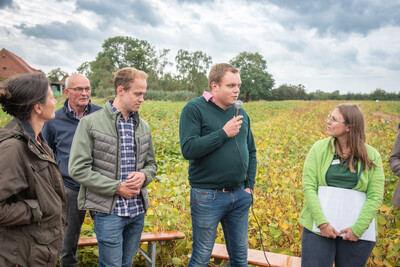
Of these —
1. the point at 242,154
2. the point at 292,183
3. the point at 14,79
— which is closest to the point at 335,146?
the point at 242,154

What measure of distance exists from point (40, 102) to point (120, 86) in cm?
60

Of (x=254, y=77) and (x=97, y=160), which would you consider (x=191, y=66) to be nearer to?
(x=254, y=77)

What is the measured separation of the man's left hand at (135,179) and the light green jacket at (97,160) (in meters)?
0.08

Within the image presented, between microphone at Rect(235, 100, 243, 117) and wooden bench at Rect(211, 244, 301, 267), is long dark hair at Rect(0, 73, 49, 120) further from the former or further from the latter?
wooden bench at Rect(211, 244, 301, 267)

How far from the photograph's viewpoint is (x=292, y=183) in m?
5.20

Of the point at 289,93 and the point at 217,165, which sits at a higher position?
the point at 289,93

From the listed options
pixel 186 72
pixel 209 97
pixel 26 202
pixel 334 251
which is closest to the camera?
pixel 26 202

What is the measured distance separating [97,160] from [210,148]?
837mm

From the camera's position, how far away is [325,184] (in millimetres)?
2303

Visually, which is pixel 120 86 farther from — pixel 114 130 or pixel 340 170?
pixel 340 170

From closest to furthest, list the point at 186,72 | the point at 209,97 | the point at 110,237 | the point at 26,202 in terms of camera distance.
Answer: the point at 26,202, the point at 110,237, the point at 209,97, the point at 186,72

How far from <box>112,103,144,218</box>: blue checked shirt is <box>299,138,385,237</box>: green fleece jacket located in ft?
4.21

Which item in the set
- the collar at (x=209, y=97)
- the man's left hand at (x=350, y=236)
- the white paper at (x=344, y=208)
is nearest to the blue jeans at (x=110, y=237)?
the collar at (x=209, y=97)

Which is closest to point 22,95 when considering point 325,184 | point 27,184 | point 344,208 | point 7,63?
point 27,184
